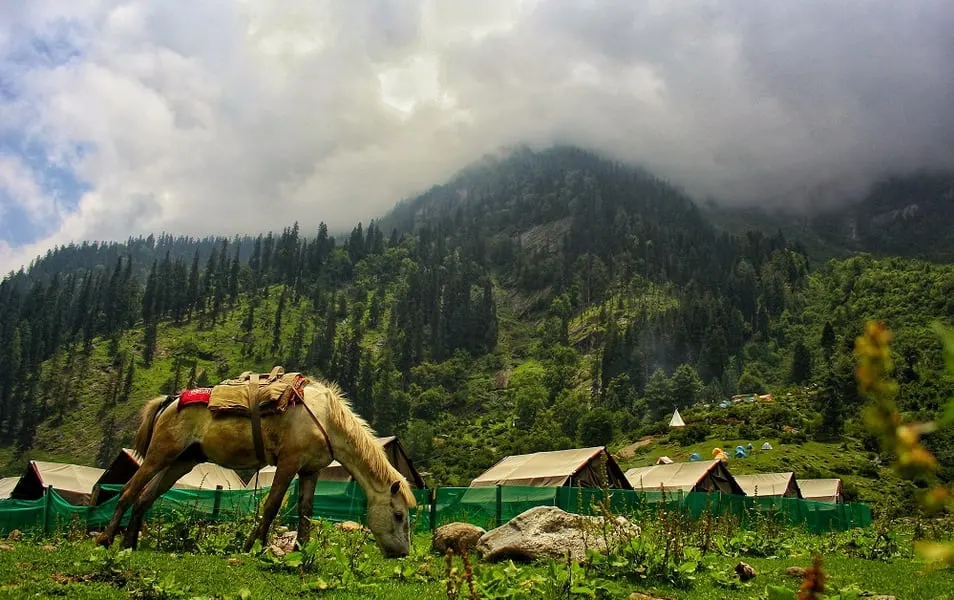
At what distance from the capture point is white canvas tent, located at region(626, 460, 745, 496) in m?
35.1

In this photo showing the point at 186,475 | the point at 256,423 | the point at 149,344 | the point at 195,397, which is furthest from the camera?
the point at 149,344

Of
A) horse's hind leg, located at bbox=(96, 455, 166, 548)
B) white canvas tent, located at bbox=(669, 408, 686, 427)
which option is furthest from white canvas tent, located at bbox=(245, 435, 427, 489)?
white canvas tent, located at bbox=(669, 408, 686, 427)

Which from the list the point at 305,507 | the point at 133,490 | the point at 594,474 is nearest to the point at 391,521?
the point at 305,507

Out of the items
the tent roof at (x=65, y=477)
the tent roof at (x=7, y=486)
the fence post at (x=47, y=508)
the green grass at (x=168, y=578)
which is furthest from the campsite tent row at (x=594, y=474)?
the tent roof at (x=7, y=486)

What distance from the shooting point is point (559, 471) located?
31.8m

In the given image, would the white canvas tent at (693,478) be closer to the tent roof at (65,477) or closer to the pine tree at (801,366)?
the tent roof at (65,477)

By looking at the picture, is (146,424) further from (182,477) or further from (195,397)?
(182,477)

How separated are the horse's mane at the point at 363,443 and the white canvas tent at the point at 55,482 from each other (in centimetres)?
2454

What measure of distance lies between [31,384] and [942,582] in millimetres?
160042

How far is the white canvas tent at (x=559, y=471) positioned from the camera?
31.1 meters

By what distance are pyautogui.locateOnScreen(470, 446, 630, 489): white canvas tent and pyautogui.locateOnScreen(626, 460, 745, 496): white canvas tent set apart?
3013 mm

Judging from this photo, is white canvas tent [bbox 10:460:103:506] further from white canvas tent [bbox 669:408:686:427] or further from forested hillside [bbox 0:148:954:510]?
white canvas tent [bbox 669:408:686:427]

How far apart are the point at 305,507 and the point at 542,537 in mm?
4693

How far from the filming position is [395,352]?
165125mm
